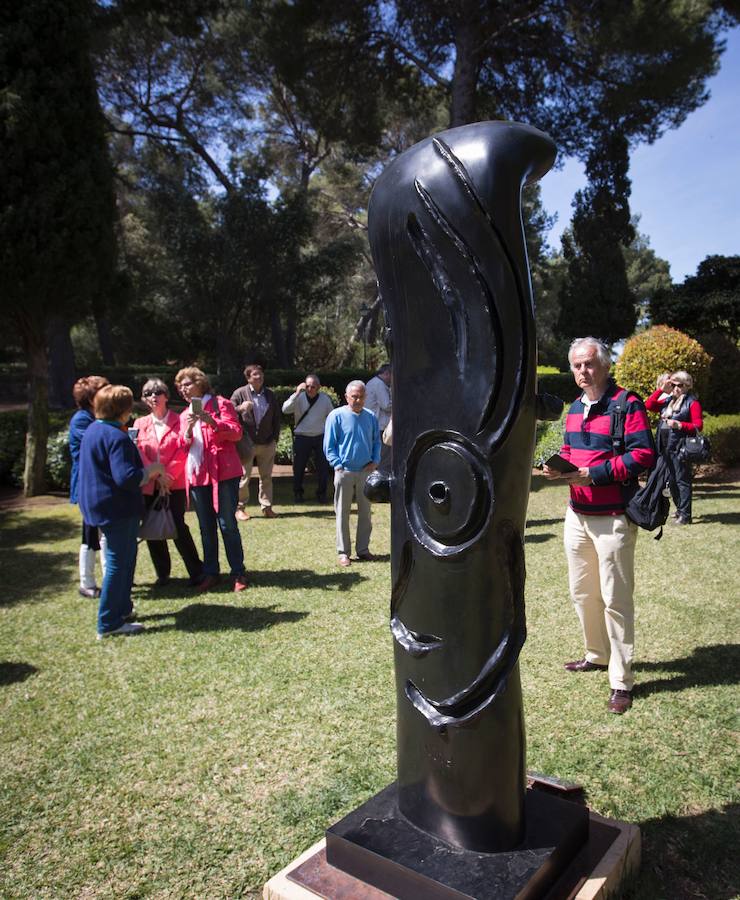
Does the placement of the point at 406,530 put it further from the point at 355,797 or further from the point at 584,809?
the point at 355,797

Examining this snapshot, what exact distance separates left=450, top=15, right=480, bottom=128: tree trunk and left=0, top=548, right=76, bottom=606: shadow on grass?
465 inches

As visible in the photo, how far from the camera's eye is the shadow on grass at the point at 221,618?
5012 millimetres

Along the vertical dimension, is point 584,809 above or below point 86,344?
below

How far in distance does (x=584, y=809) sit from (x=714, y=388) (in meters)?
13.0

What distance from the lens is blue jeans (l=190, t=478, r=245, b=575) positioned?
5.61 metres

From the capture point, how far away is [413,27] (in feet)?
50.8

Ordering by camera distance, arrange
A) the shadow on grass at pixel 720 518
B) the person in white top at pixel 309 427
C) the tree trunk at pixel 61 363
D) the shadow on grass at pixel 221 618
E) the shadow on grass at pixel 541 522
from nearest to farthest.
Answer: the shadow on grass at pixel 221 618 < the shadow on grass at pixel 720 518 < the shadow on grass at pixel 541 522 < the person in white top at pixel 309 427 < the tree trunk at pixel 61 363

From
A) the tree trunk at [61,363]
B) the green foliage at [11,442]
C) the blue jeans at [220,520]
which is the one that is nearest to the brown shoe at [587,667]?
the blue jeans at [220,520]

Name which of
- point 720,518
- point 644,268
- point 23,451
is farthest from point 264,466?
point 644,268

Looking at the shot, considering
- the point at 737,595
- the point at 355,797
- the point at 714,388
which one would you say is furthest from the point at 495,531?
the point at 714,388

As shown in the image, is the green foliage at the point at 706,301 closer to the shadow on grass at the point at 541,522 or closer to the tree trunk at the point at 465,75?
the tree trunk at the point at 465,75

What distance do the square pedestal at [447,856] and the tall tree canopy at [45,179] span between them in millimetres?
9566

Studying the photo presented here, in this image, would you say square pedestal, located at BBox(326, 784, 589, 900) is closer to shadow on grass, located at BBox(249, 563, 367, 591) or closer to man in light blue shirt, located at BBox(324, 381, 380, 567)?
shadow on grass, located at BBox(249, 563, 367, 591)

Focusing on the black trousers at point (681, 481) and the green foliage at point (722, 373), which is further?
the green foliage at point (722, 373)
